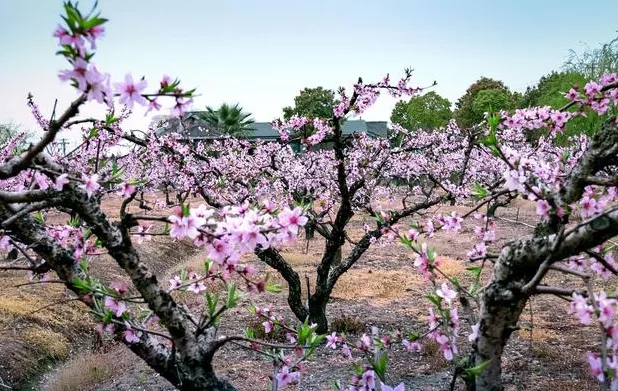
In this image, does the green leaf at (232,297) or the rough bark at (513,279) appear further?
the green leaf at (232,297)

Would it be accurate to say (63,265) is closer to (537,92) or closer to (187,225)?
(187,225)

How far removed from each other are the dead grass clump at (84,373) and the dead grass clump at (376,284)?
18.2 ft

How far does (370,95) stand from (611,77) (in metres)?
4.18

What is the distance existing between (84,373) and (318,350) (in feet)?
11.7

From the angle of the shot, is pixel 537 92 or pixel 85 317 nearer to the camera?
Answer: pixel 85 317

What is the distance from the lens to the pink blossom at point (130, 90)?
73.3 inches

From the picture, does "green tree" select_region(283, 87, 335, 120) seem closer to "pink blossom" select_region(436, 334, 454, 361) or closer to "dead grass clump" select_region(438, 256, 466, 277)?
"dead grass clump" select_region(438, 256, 466, 277)

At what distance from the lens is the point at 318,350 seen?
333 inches

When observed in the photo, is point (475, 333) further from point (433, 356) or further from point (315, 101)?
point (315, 101)

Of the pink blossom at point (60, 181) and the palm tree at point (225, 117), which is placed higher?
the palm tree at point (225, 117)

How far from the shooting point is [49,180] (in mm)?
2645

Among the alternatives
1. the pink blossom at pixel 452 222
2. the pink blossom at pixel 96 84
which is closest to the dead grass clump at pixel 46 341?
the pink blossom at pixel 452 222

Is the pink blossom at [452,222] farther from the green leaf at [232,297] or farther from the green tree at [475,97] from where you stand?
the green tree at [475,97]

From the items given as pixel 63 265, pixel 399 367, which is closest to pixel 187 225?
pixel 63 265
